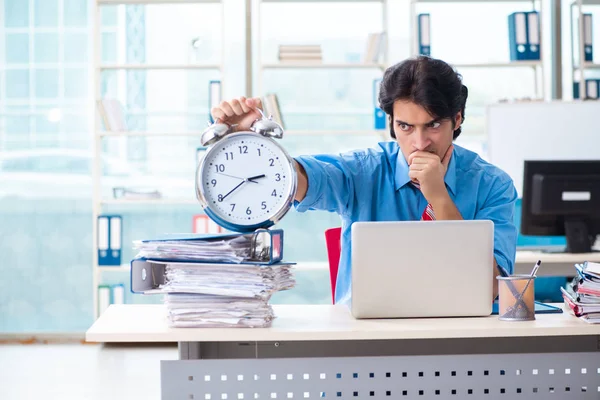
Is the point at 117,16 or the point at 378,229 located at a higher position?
the point at 117,16

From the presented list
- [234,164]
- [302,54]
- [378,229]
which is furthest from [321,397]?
[302,54]

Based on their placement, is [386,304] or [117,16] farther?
[117,16]

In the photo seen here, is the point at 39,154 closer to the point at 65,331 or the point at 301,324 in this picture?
the point at 65,331

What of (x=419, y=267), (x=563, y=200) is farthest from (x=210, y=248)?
(x=563, y=200)

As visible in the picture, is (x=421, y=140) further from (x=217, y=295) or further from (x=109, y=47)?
(x=109, y=47)

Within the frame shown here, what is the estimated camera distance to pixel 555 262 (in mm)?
3961

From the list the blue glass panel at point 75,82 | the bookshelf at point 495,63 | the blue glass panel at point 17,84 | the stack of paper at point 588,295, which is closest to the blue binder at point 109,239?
the blue glass panel at point 75,82

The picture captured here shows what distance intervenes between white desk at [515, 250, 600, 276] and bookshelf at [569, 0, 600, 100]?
156 cm

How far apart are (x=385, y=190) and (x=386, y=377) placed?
68cm

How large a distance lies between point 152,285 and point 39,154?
13.2ft

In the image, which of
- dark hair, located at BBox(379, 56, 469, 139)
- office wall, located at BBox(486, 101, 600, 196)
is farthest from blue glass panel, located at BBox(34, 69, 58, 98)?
dark hair, located at BBox(379, 56, 469, 139)

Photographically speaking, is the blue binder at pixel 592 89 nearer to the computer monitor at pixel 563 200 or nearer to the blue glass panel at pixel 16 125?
the computer monitor at pixel 563 200

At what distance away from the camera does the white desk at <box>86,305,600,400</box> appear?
5.09 ft

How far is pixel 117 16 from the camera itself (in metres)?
5.34
